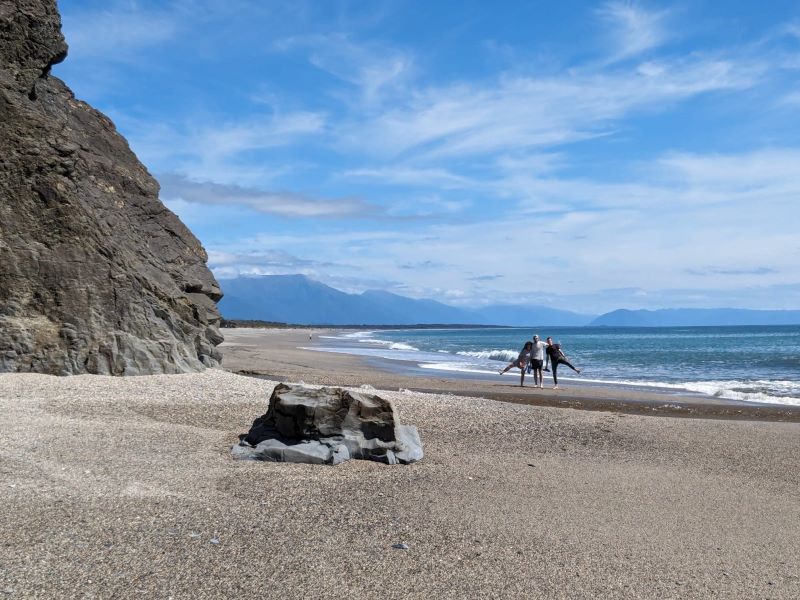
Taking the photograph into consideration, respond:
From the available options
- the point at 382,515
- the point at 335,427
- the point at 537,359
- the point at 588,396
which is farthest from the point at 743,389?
the point at 382,515

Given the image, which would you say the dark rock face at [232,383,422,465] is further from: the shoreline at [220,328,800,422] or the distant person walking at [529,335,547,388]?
the distant person walking at [529,335,547,388]

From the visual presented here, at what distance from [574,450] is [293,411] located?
429cm

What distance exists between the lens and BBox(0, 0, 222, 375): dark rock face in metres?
13.8

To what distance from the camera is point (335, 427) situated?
9281mm

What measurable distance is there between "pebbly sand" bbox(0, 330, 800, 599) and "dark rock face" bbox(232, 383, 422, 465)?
0.39m

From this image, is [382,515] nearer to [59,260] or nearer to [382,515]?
[382,515]

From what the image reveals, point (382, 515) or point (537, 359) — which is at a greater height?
point (537, 359)

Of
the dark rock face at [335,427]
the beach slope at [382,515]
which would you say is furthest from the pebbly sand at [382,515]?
the dark rock face at [335,427]

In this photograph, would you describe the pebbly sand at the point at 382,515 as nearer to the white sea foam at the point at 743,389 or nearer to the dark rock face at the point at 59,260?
the dark rock face at the point at 59,260

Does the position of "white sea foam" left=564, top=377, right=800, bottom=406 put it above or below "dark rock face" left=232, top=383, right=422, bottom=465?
below

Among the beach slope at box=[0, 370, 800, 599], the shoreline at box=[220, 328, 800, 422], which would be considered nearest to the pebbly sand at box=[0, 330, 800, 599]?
the beach slope at box=[0, 370, 800, 599]

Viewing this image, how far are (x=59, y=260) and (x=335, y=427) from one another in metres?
8.41

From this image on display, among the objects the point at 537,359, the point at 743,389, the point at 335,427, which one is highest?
the point at 537,359

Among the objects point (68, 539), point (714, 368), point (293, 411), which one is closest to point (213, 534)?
point (68, 539)
